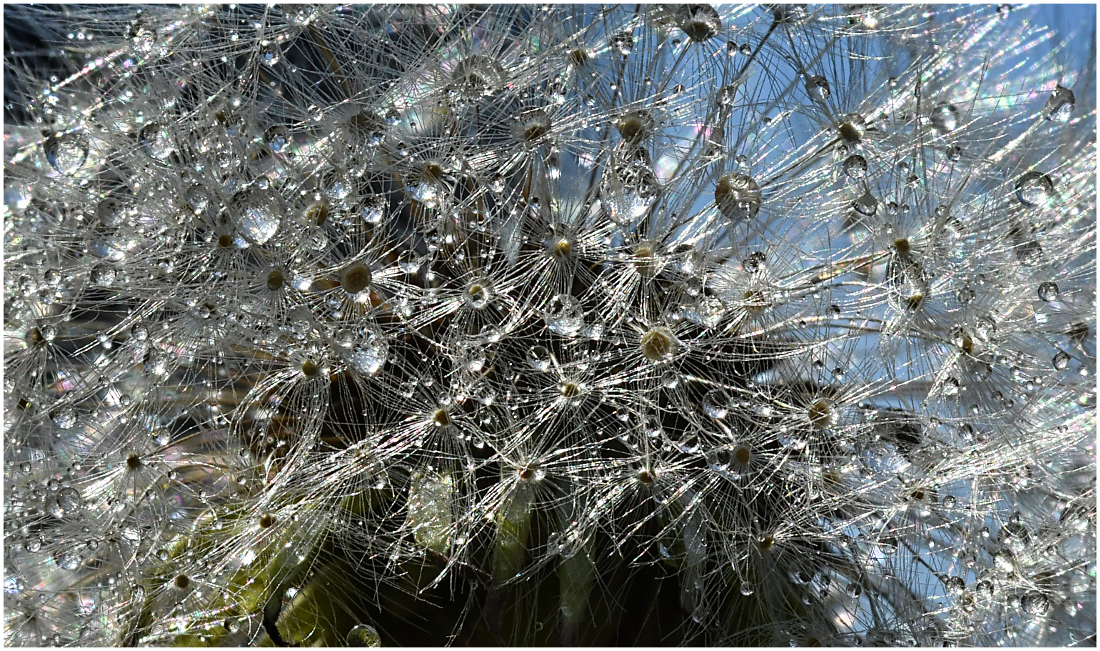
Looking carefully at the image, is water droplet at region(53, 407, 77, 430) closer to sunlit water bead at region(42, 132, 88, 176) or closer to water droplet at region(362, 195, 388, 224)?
Result: sunlit water bead at region(42, 132, 88, 176)

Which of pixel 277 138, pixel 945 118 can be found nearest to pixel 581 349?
pixel 277 138

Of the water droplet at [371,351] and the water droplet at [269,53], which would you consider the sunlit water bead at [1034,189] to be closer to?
the water droplet at [371,351]

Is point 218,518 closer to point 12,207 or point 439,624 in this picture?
point 439,624

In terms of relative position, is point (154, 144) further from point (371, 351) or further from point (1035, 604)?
point (1035, 604)

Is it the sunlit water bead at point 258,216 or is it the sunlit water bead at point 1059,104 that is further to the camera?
the sunlit water bead at point 1059,104

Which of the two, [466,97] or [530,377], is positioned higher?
[466,97]

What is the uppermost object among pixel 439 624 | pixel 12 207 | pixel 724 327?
pixel 12 207

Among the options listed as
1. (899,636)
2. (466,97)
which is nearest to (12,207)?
(466,97)

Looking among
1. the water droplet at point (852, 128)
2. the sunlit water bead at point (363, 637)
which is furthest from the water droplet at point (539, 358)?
the water droplet at point (852, 128)
